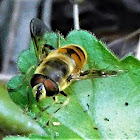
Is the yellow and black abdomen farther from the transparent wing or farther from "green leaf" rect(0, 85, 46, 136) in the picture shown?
"green leaf" rect(0, 85, 46, 136)

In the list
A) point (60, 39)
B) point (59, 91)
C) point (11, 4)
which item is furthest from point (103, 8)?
point (59, 91)

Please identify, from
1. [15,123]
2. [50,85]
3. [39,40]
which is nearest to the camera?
[50,85]

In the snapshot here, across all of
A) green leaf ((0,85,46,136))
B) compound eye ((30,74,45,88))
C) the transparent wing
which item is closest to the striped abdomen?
the transparent wing

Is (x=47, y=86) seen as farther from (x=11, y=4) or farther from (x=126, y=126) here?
(x=11, y=4)

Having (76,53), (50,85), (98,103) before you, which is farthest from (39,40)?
(98,103)

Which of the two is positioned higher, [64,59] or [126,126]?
[64,59]

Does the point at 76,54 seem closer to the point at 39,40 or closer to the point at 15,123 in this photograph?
the point at 39,40
